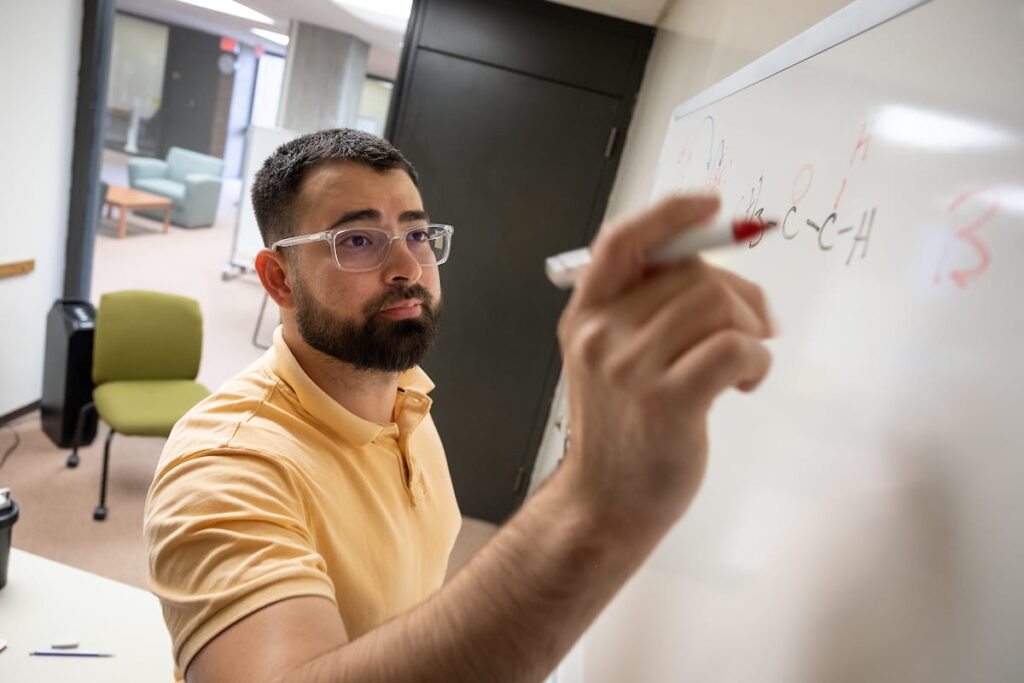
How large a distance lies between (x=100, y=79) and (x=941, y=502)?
422cm

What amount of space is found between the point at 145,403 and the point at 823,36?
3.07 metres

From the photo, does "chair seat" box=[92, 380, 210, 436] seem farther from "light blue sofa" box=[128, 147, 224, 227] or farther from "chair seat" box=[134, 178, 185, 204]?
"chair seat" box=[134, 178, 185, 204]

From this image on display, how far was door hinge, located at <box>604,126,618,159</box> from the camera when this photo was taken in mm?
3170

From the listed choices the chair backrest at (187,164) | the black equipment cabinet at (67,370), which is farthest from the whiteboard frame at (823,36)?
the chair backrest at (187,164)

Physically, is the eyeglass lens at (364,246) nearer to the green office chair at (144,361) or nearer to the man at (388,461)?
the man at (388,461)

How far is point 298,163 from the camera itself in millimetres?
1308

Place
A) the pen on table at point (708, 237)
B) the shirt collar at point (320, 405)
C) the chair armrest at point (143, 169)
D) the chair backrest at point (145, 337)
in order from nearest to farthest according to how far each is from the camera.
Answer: the pen on table at point (708, 237) < the shirt collar at point (320, 405) < the chair backrest at point (145, 337) < the chair armrest at point (143, 169)

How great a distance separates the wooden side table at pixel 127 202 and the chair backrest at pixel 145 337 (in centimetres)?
548

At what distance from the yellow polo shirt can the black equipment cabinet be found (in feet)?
8.36

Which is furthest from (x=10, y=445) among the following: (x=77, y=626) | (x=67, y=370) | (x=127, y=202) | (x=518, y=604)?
(x=127, y=202)

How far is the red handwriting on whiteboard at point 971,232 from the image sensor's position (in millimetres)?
481

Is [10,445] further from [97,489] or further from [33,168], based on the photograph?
[33,168]

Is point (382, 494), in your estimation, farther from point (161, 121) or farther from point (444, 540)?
point (161, 121)

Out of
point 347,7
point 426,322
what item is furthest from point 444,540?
point 347,7
